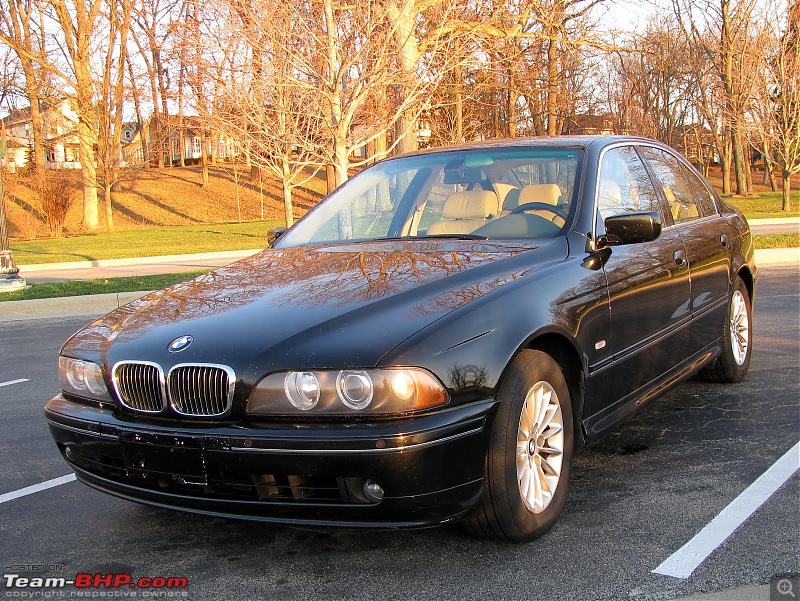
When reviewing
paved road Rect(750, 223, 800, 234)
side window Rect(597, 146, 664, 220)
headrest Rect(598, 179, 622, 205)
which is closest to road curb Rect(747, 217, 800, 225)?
paved road Rect(750, 223, 800, 234)

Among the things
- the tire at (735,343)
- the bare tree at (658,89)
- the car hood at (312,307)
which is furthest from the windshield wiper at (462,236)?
the bare tree at (658,89)

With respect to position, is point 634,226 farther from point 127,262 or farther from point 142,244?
point 142,244

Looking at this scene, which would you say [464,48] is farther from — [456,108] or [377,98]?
[456,108]

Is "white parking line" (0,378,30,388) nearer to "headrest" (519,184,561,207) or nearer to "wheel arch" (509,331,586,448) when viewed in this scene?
"headrest" (519,184,561,207)

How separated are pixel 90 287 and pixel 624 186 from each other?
1072cm

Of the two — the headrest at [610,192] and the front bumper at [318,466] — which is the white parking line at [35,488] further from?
the headrest at [610,192]

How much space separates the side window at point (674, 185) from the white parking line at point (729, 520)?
1.52m

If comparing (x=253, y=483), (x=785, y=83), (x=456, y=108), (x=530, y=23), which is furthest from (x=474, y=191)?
(x=785, y=83)

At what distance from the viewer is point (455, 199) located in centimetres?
448

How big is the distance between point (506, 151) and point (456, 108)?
23446mm

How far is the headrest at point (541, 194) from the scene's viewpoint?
420cm

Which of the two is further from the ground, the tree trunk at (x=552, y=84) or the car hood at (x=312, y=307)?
the tree trunk at (x=552, y=84)

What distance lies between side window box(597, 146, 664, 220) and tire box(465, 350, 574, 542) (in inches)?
47.4

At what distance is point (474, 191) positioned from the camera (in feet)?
14.6
